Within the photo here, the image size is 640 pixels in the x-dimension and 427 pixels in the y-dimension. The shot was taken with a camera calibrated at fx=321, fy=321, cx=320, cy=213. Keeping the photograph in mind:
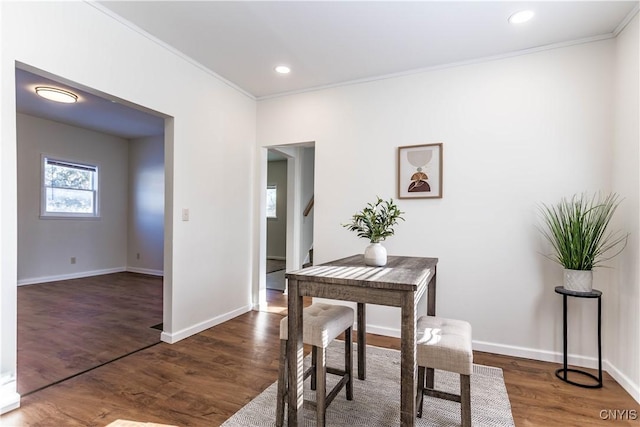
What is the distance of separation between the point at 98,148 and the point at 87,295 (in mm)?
2774

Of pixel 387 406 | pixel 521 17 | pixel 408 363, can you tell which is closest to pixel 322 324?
pixel 408 363

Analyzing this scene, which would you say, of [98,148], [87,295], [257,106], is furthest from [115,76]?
[98,148]

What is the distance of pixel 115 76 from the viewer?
2.35 meters

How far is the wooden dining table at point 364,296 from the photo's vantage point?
4.59 ft

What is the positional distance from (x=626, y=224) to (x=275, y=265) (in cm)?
592

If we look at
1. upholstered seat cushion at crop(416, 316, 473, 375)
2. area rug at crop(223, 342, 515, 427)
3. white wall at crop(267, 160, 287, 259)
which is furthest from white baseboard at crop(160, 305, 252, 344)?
white wall at crop(267, 160, 287, 259)

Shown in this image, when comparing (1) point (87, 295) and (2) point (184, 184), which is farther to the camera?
(1) point (87, 295)

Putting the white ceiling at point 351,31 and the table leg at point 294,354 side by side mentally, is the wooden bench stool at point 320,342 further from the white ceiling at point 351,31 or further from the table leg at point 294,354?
the white ceiling at point 351,31

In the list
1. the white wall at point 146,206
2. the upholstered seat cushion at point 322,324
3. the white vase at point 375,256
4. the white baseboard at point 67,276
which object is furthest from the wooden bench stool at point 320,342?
the white baseboard at point 67,276

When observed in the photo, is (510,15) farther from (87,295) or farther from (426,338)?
(87,295)

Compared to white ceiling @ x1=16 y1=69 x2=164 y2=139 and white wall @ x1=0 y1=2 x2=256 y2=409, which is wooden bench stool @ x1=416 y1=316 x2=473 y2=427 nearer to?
white wall @ x1=0 y1=2 x2=256 y2=409

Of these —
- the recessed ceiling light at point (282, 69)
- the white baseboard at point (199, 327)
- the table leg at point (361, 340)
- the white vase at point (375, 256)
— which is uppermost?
the recessed ceiling light at point (282, 69)

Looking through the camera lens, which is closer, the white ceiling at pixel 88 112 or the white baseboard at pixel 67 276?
the white ceiling at pixel 88 112

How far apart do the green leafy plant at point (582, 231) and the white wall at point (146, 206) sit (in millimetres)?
5636
